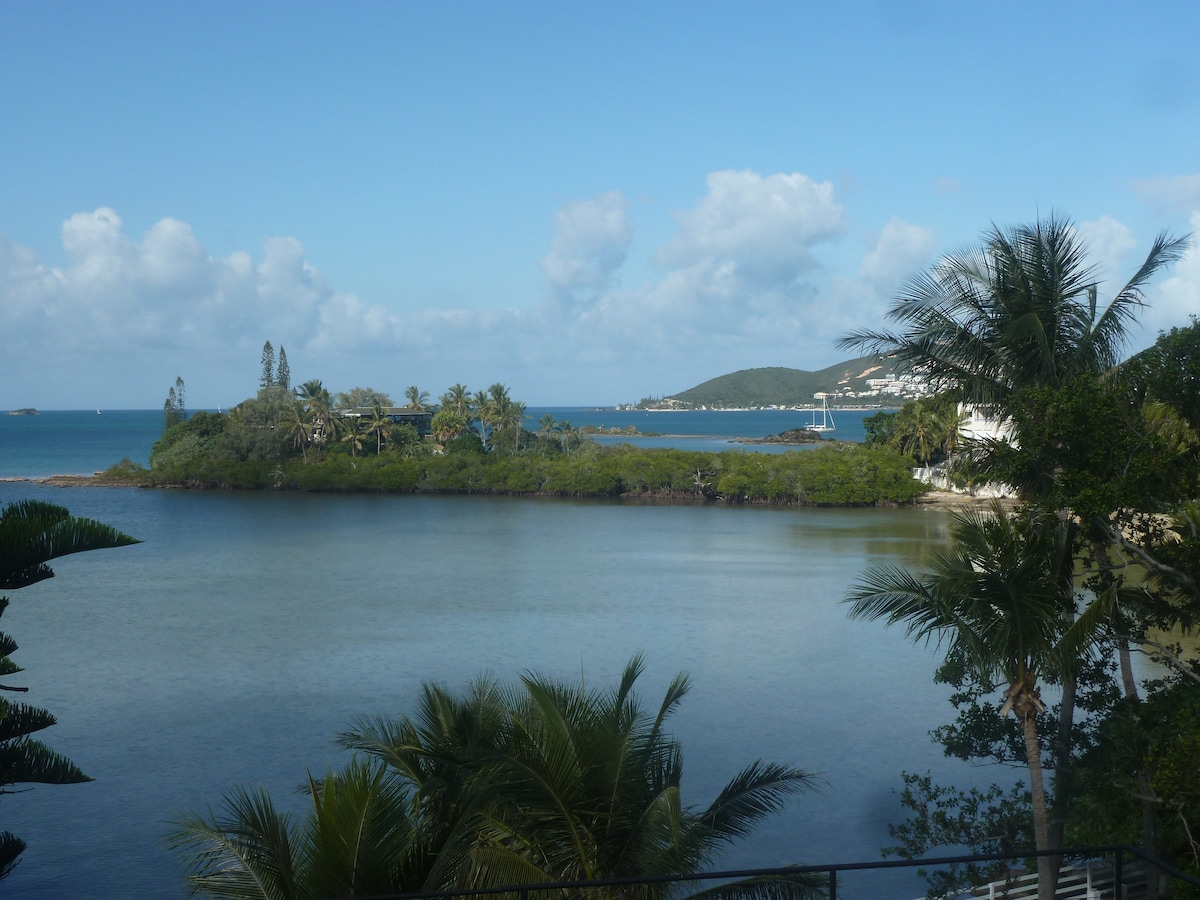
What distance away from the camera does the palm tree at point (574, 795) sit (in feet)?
26.6

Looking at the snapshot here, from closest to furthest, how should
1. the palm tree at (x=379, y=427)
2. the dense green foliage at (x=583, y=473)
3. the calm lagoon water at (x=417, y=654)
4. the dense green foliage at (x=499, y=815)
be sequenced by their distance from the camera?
the dense green foliage at (x=499, y=815)
the calm lagoon water at (x=417, y=654)
the dense green foliage at (x=583, y=473)
the palm tree at (x=379, y=427)

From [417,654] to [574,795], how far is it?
53.7ft

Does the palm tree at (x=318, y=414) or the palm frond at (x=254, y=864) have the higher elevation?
the palm tree at (x=318, y=414)

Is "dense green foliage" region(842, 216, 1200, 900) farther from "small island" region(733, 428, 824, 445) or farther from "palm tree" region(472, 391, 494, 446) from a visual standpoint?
"small island" region(733, 428, 824, 445)

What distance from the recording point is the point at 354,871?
7.12 m

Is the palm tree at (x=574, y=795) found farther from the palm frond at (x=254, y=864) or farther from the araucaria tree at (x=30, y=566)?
the araucaria tree at (x=30, y=566)

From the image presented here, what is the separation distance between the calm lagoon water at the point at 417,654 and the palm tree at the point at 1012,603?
15.9ft

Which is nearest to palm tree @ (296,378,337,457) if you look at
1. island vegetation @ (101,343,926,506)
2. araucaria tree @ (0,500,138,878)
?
island vegetation @ (101,343,926,506)

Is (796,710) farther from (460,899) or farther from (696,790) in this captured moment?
(460,899)

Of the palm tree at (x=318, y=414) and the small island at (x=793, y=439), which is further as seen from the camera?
the small island at (x=793, y=439)

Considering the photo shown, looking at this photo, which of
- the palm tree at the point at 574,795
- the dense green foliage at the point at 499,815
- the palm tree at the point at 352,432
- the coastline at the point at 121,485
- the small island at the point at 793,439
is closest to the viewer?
the dense green foliage at the point at 499,815

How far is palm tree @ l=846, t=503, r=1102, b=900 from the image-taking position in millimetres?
9648

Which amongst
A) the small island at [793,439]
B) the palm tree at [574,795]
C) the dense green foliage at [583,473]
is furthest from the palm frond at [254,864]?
the small island at [793,439]

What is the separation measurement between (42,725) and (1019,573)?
9.27m
